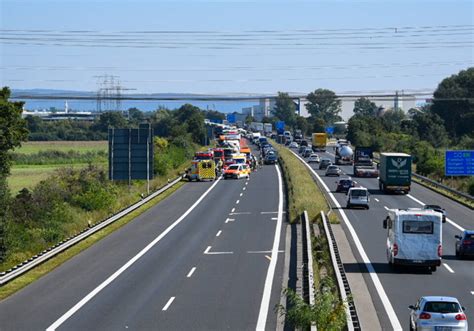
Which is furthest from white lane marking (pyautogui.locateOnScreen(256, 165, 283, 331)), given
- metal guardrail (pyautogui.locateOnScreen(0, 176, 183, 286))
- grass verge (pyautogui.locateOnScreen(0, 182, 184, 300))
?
metal guardrail (pyautogui.locateOnScreen(0, 176, 183, 286))

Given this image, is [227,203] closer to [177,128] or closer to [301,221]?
[301,221]

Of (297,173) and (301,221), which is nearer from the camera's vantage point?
(301,221)

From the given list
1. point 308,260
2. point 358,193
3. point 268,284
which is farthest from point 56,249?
point 358,193

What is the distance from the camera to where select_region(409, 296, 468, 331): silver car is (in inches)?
875

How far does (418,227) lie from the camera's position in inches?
1380

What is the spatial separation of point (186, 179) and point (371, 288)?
56440mm

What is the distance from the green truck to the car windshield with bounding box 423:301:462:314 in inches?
1928

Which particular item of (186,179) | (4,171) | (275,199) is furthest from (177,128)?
(4,171)

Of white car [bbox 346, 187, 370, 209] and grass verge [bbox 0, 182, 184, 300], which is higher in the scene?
white car [bbox 346, 187, 370, 209]

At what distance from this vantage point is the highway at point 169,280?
25297 mm

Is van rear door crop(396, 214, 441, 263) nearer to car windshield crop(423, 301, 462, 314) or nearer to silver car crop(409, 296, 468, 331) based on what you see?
silver car crop(409, 296, 468, 331)

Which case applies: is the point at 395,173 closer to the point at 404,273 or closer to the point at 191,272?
the point at 404,273

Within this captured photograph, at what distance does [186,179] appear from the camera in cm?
8738

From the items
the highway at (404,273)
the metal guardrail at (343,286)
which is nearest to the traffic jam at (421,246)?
the highway at (404,273)
